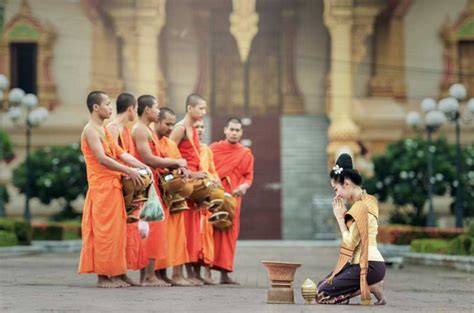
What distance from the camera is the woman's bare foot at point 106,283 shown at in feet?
44.1

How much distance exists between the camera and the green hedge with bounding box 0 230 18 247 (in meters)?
23.5

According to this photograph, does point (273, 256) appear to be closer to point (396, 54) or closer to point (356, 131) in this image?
point (356, 131)

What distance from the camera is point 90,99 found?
1359cm

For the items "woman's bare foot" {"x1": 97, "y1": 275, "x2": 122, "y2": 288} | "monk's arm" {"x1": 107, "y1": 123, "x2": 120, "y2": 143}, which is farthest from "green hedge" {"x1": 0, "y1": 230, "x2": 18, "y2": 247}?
"woman's bare foot" {"x1": 97, "y1": 275, "x2": 122, "y2": 288}

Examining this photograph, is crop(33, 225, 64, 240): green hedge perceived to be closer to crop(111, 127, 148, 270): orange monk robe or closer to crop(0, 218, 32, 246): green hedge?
crop(0, 218, 32, 246): green hedge

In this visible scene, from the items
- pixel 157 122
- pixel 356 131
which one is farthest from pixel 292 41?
pixel 157 122

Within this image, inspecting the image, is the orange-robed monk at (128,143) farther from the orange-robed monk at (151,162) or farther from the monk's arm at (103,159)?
the monk's arm at (103,159)

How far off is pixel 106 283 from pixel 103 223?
0.59m

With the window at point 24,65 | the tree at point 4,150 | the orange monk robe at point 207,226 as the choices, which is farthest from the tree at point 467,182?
the orange monk robe at point 207,226

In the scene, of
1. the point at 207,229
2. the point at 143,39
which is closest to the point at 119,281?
the point at 207,229

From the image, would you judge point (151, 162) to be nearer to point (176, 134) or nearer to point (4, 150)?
point (176, 134)

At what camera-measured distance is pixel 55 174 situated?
29672mm

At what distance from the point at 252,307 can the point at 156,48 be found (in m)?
22.0

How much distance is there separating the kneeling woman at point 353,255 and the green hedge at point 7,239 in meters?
12.9
